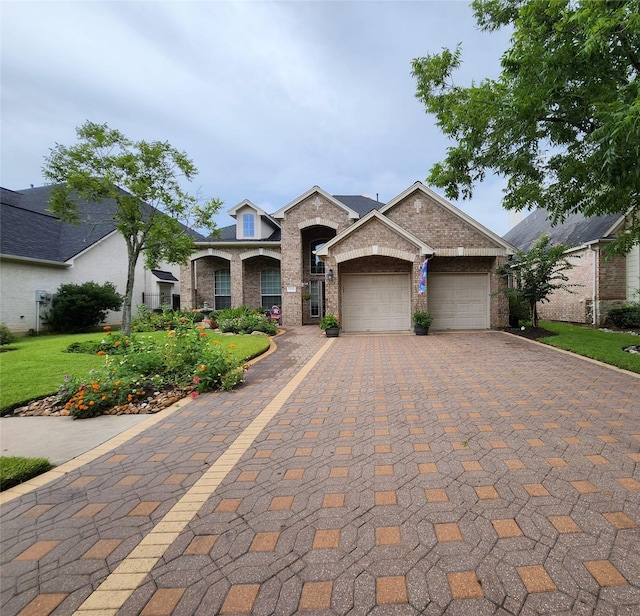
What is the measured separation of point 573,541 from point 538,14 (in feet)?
27.5

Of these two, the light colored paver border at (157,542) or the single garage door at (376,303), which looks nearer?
the light colored paver border at (157,542)

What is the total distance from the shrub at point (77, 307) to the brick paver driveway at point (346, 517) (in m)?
13.8

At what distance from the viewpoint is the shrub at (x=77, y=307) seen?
48.6 ft

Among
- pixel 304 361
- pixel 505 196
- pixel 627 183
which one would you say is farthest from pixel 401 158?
pixel 304 361

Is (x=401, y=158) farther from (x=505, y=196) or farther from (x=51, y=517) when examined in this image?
(x=51, y=517)

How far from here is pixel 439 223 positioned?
1462cm

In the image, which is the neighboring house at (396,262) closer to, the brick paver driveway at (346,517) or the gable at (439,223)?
the gable at (439,223)

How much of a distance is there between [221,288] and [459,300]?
1370cm

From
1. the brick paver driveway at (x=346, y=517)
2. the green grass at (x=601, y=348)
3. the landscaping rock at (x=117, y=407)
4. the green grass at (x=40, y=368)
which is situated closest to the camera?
the brick paver driveway at (x=346, y=517)

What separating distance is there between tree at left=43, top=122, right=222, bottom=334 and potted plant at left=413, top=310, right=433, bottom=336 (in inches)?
385

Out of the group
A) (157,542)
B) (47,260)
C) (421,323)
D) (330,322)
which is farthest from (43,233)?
(157,542)

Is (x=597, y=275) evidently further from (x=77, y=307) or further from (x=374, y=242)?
(x=77, y=307)

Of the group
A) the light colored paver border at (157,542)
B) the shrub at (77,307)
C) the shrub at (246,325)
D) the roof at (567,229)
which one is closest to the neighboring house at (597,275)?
the roof at (567,229)

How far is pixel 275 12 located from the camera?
7500mm
